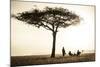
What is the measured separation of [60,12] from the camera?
2.27 metres

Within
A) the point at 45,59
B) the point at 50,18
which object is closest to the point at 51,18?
the point at 50,18

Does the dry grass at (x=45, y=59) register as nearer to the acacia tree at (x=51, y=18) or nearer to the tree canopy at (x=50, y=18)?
the acacia tree at (x=51, y=18)

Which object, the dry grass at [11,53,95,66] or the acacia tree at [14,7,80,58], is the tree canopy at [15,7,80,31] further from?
the dry grass at [11,53,95,66]

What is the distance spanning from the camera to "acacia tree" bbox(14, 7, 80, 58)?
2141 mm

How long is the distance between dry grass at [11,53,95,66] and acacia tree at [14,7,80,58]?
0.09 m

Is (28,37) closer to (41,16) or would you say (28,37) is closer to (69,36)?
(41,16)

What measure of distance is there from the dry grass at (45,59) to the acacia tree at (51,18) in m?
0.09

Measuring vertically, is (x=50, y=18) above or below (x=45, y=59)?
above

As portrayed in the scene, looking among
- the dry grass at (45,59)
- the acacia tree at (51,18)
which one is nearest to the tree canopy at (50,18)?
the acacia tree at (51,18)

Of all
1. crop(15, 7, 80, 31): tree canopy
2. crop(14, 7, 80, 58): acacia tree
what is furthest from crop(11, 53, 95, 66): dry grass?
crop(15, 7, 80, 31): tree canopy

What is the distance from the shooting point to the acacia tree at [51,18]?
7.02 ft

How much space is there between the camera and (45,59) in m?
2.19

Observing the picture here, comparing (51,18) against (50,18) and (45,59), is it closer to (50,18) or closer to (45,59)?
(50,18)

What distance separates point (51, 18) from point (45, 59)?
55cm
